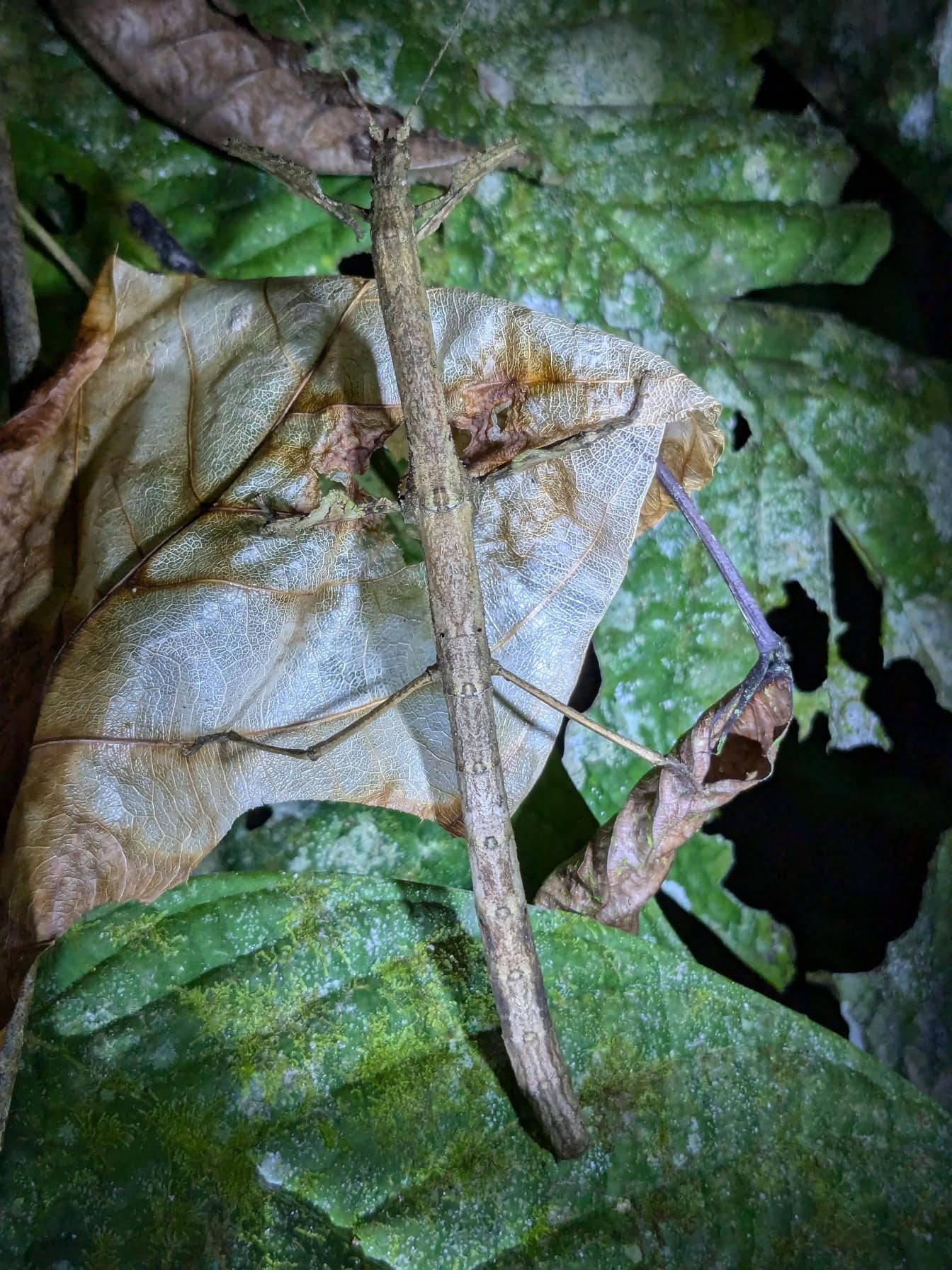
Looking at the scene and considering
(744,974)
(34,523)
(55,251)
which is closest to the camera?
(34,523)

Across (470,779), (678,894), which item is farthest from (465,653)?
(678,894)

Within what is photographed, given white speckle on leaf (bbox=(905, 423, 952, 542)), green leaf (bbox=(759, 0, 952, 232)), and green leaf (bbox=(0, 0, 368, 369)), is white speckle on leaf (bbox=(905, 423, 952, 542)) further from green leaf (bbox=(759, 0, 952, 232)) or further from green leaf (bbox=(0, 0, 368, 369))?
green leaf (bbox=(0, 0, 368, 369))

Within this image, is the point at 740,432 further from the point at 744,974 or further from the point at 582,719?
the point at 744,974

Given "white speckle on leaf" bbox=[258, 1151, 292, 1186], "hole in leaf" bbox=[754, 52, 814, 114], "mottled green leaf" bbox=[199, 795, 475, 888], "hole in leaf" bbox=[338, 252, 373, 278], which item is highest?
"hole in leaf" bbox=[754, 52, 814, 114]

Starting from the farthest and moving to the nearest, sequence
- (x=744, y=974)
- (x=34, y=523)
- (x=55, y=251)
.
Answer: (x=744, y=974) < (x=55, y=251) < (x=34, y=523)

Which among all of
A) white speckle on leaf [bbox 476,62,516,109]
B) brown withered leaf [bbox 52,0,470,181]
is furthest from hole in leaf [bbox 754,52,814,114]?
brown withered leaf [bbox 52,0,470,181]

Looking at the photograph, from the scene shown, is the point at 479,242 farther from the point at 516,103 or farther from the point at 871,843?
the point at 871,843

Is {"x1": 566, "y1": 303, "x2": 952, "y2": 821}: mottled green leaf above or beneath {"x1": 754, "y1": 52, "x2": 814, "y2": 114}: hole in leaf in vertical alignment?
beneath

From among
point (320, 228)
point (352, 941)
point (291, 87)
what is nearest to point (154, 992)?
point (352, 941)
